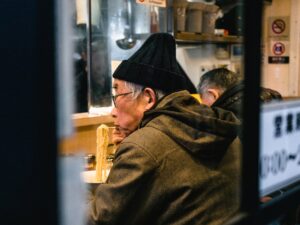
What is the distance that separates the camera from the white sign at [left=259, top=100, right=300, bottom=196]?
137cm

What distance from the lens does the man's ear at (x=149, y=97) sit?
2146mm

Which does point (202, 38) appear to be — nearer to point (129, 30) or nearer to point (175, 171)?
point (129, 30)

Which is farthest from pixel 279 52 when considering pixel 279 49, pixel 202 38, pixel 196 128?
pixel 196 128

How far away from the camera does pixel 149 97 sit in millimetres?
2162

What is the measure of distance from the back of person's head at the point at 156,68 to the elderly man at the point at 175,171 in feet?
0.73

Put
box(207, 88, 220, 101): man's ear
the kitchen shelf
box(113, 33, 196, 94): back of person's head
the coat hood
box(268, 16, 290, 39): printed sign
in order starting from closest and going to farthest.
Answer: the coat hood < box(113, 33, 196, 94): back of person's head < box(207, 88, 220, 101): man's ear < the kitchen shelf < box(268, 16, 290, 39): printed sign

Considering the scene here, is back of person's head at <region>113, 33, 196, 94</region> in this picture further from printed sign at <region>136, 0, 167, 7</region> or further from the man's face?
printed sign at <region>136, 0, 167, 7</region>

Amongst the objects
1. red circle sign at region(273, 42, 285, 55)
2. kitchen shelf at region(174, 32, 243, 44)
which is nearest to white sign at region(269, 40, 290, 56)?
red circle sign at region(273, 42, 285, 55)

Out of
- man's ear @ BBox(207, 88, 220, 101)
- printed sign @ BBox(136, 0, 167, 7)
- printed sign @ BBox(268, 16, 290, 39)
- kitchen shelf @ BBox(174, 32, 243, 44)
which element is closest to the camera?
man's ear @ BBox(207, 88, 220, 101)

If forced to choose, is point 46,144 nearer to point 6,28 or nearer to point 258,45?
point 6,28

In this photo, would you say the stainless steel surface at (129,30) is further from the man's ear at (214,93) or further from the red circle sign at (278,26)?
the red circle sign at (278,26)

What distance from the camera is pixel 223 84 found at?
113 inches

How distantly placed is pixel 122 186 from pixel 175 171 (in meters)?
0.20

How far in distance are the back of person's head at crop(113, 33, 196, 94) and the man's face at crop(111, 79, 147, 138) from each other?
0.06 m
